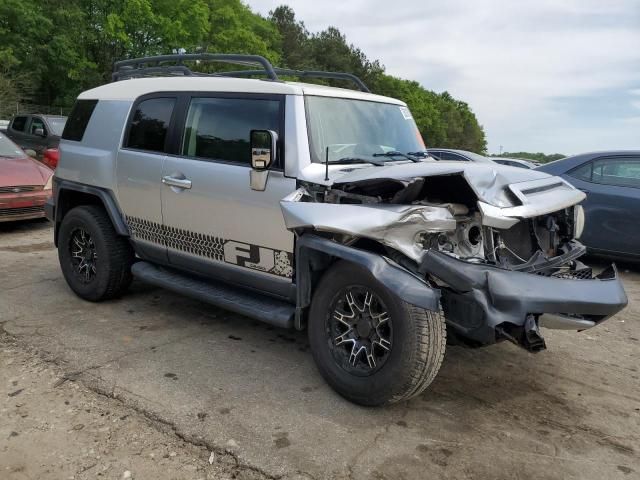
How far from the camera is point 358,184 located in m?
3.31

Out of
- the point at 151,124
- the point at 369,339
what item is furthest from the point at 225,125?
the point at 369,339

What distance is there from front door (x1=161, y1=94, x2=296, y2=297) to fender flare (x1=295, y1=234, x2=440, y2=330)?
233mm

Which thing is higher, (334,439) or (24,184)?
(24,184)

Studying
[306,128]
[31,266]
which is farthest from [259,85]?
[31,266]

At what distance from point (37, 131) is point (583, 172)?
1043 centimetres

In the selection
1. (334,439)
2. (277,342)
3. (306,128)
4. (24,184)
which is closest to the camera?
(334,439)

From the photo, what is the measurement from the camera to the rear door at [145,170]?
4512 mm

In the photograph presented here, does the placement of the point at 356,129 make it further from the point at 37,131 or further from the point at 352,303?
the point at 37,131

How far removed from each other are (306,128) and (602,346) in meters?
2.98

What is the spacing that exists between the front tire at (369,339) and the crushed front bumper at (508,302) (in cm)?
16

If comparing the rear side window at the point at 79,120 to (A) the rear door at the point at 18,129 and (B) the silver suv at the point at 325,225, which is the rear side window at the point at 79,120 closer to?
(B) the silver suv at the point at 325,225

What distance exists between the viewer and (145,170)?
4.56 meters

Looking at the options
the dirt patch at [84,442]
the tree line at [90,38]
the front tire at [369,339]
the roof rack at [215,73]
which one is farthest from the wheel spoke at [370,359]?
the tree line at [90,38]

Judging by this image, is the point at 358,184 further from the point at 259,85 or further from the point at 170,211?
the point at 170,211
